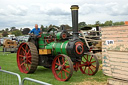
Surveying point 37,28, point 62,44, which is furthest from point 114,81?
point 37,28

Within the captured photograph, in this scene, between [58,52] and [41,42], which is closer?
[58,52]

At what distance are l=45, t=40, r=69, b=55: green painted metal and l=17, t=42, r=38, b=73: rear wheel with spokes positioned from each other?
25.5 inches

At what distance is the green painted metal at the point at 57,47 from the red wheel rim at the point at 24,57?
0.96m

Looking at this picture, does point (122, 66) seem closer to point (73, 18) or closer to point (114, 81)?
point (114, 81)

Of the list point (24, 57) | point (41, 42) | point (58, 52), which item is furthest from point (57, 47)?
point (24, 57)

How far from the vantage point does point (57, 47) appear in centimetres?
650

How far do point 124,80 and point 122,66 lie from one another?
1.13ft

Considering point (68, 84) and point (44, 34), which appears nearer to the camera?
point (68, 84)

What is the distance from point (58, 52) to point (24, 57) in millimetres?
1723

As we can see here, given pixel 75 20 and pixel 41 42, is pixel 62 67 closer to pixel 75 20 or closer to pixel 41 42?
pixel 75 20

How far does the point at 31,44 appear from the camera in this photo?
7109 millimetres

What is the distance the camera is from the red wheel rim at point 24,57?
7.22 metres

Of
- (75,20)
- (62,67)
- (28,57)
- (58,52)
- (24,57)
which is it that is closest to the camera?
(62,67)

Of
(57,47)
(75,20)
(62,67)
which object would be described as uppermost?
(75,20)
